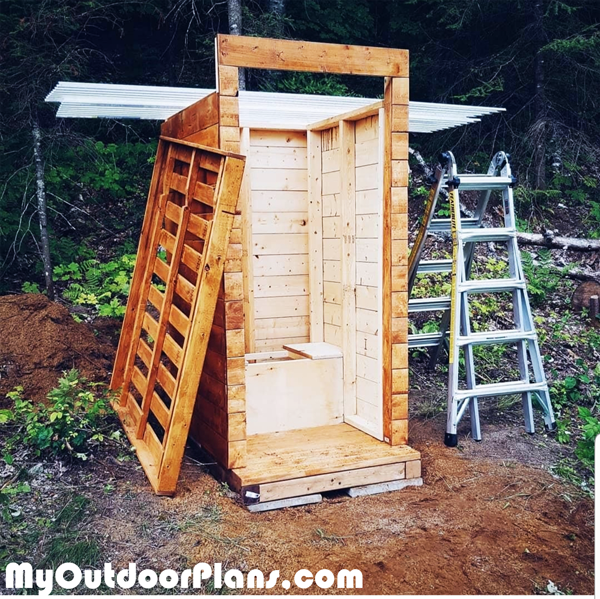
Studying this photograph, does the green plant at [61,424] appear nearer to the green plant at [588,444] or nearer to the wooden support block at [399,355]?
the wooden support block at [399,355]

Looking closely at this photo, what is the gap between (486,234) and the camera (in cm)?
524

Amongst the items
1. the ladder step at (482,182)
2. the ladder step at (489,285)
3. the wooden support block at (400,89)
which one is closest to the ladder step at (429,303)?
the ladder step at (489,285)

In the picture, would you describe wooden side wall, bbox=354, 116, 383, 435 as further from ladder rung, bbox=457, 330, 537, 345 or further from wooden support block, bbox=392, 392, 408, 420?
ladder rung, bbox=457, 330, 537, 345

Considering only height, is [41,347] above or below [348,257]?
below

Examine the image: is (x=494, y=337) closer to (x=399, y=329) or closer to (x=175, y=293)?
(x=399, y=329)

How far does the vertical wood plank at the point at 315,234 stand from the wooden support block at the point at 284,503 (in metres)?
1.82

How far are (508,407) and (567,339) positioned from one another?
5.89 ft

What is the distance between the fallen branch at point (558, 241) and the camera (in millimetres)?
9328

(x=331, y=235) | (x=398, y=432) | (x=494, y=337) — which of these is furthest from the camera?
(x=331, y=235)

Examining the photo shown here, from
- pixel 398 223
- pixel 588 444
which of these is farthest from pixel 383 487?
pixel 398 223

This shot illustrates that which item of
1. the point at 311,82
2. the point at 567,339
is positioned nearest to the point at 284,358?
the point at 567,339

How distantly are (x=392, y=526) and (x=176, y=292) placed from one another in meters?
2.01

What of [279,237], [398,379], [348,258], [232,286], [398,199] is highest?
[398,199]

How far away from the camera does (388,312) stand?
4.62m
